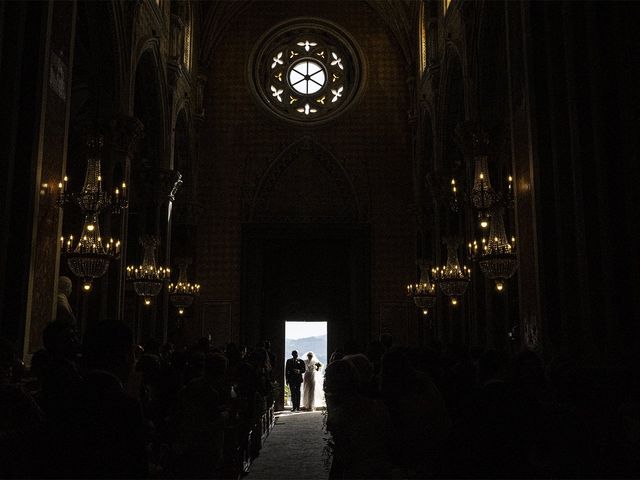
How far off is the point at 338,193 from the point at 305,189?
1.19m

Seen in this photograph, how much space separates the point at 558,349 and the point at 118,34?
→ 11.0 metres

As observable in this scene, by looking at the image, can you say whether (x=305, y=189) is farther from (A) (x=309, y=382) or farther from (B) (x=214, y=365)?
(B) (x=214, y=365)

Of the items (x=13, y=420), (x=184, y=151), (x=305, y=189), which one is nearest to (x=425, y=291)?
(x=305, y=189)

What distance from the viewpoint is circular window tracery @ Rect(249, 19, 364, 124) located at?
23.4 m

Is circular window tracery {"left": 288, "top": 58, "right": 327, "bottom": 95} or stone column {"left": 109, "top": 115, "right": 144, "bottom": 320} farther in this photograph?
circular window tracery {"left": 288, "top": 58, "right": 327, "bottom": 95}

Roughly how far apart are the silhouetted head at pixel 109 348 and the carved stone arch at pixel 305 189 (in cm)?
1951

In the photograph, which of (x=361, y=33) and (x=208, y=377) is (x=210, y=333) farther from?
(x=208, y=377)

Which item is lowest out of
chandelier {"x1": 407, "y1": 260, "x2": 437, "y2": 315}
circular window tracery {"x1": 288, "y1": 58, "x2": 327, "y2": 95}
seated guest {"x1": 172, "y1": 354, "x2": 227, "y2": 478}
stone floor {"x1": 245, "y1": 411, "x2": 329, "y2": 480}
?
stone floor {"x1": 245, "y1": 411, "x2": 329, "y2": 480}

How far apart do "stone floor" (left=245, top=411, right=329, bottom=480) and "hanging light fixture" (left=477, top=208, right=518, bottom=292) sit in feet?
13.3

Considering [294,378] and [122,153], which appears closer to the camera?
[122,153]

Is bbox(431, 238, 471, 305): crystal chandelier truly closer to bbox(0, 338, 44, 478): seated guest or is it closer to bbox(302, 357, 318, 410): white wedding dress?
bbox(302, 357, 318, 410): white wedding dress

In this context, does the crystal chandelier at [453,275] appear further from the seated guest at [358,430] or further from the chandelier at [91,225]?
the seated guest at [358,430]

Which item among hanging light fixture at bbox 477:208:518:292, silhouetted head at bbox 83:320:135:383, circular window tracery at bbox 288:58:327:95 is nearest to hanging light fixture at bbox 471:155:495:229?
hanging light fixture at bbox 477:208:518:292

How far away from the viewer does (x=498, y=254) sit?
10.1m
